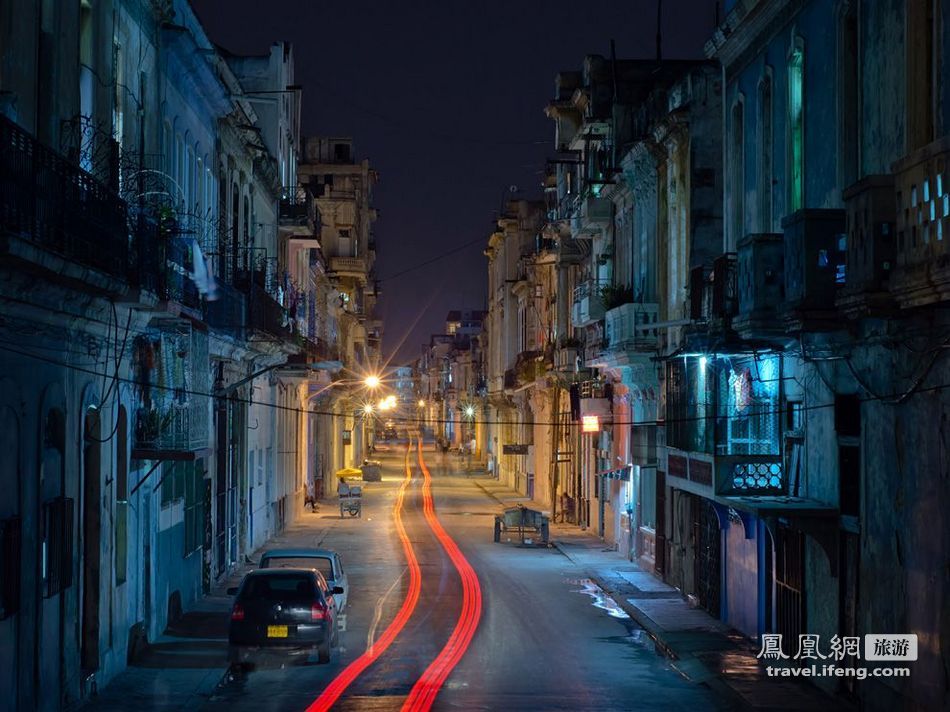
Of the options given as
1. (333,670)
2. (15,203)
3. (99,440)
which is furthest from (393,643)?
(15,203)

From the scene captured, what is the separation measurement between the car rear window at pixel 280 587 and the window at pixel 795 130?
940 cm

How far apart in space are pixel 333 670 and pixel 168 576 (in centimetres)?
524

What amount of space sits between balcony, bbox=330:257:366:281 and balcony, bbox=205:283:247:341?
155 feet

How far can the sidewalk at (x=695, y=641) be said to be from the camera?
742 inches

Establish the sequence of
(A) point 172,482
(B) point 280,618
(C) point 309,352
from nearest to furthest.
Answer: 1. (B) point 280,618
2. (A) point 172,482
3. (C) point 309,352

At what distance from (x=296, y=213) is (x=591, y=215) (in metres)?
9.23

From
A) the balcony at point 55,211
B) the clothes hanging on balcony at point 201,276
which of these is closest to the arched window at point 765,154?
the clothes hanging on balcony at point 201,276

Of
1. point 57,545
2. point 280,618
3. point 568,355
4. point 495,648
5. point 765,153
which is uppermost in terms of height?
point 765,153

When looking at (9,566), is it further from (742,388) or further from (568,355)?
(568,355)

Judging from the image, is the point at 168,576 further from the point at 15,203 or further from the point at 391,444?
the point at 391,444

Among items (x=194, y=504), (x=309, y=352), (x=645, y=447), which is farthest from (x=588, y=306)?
(x=194, y=504)

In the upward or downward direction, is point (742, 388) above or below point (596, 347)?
below

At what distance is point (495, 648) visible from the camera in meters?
22.7

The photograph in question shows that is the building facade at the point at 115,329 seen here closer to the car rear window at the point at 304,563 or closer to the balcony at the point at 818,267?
the car rear window at the point at 304,563
